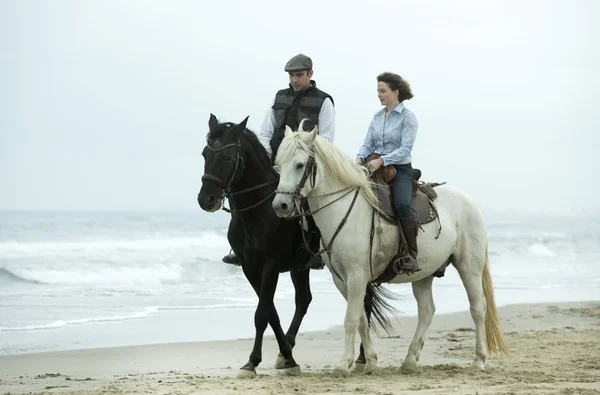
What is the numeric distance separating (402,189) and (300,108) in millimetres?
1317

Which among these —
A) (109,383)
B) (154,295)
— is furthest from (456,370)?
(154,295)

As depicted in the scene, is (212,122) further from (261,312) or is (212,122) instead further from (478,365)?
(478,365)

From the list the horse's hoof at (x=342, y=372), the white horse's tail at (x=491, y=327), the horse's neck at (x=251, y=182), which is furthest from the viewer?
the white horse's tail at (x=491, y=327)

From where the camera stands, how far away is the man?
26.2ft

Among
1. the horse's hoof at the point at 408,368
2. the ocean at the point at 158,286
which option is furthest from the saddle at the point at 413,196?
the ocean at the point at 158,286

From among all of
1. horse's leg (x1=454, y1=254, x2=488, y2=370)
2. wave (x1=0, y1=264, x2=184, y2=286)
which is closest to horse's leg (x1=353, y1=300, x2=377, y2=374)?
horse's leg (x1=454, y1=254, x2=488, y2=370)

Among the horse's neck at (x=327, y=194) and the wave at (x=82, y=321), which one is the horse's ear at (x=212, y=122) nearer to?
the horse's neck at (x=327, y=194)

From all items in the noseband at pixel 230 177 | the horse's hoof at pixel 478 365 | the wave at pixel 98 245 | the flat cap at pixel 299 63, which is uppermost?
the flat cap at pixel 299 63

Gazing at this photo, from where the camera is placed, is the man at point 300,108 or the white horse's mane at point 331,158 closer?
the white horse's mane at point 331,158

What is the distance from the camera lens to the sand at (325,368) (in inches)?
264

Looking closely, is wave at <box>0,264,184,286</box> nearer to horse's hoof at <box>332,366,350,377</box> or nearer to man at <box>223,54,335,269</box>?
man at <box>223,54,335,269</box>

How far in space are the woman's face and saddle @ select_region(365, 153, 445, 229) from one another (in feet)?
1.50

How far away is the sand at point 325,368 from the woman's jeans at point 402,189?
1351mm

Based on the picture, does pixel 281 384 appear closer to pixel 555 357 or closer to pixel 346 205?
pixel 346 205
